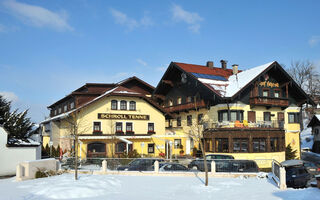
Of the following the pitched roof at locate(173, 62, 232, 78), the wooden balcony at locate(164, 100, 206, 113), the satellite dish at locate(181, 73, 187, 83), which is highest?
the pitched roof at locate(173, 62, 232, 78)

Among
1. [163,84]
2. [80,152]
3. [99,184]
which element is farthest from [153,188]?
[163,84]

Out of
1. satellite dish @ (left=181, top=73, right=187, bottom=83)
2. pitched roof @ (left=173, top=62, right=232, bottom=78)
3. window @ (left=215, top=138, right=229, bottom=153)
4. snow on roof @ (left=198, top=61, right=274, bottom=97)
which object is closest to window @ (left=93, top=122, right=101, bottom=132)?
satellite dish @ (left=181, top=73, right=187, bottom=83)

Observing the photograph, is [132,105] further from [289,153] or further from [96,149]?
[289,153]

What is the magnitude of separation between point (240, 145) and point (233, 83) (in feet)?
27.9

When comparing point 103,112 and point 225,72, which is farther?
point 225,72

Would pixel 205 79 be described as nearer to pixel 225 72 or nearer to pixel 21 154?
pixel 225 72

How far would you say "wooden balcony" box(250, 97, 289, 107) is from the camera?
111 ft

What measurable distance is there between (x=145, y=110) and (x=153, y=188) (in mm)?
20829

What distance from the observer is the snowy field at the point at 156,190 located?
48.9 ft

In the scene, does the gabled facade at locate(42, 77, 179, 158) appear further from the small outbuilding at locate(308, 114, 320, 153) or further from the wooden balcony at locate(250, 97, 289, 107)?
the small outbuilding at locate(308, 114, 320, 153)

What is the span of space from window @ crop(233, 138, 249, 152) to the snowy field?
1151cm

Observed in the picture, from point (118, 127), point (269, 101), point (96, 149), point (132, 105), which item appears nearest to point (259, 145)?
point (269, 101)

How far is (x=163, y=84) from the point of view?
42312 mm

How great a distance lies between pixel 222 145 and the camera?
Result: 3178 cm
